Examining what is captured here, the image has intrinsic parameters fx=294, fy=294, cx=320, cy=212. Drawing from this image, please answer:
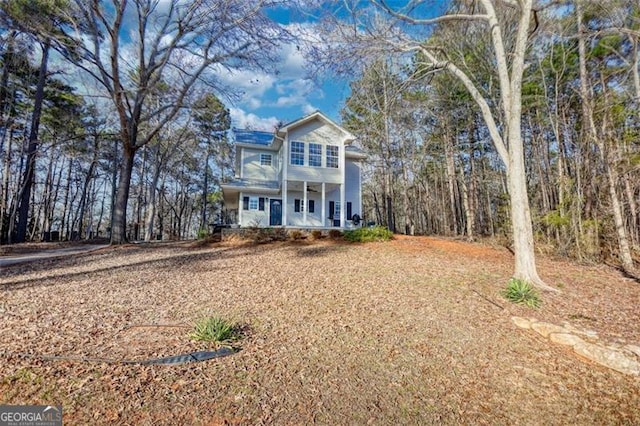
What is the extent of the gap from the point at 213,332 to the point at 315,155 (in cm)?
1356

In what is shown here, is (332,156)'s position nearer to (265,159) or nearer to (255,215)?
(265,159)

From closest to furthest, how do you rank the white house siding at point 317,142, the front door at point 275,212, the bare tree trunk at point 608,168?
the bare tree trunk at point 608,168
the white house siding at point 317,142
the front door at point 275,212

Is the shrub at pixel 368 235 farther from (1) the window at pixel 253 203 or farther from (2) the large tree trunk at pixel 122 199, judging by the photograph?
(2) the large tree trunk at pixel 122 199

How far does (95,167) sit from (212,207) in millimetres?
12529

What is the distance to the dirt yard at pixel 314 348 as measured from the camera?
9.07 ft

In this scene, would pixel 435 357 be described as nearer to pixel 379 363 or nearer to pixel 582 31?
pixel 379 363

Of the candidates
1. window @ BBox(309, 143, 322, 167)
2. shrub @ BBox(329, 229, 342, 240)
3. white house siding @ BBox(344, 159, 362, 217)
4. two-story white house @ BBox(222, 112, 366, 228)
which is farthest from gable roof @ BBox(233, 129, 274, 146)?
shrub @ BBox(329, 229, 342, 240)

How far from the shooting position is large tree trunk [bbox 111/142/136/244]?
1232 cm

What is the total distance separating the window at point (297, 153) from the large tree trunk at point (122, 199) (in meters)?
7.36

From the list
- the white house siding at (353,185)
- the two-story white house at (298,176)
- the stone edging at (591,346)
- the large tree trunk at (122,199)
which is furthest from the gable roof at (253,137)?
the stone edging at (591,346)

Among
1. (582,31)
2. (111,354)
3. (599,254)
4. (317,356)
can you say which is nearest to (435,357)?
(317,356)

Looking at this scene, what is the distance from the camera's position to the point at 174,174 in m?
28.5

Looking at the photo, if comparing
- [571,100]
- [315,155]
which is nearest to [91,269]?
[315,155]

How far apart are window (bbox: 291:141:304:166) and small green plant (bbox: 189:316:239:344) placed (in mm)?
12704
